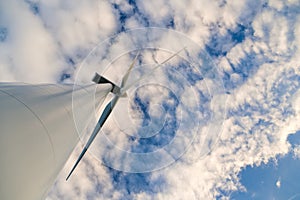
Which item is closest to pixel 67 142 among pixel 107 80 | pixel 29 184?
pixel 29 184

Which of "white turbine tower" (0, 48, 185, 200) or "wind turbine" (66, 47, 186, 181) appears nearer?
"white turbine tower" (0, 48, 185, 200)

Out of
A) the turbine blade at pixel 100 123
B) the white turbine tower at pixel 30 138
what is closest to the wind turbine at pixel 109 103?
the turbine blade at pixel 100 123

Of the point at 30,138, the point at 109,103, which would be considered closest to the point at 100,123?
the point at 109,103

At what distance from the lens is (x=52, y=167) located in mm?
8609

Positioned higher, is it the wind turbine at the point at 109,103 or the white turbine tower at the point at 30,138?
the wind turbine at the point at 109,103

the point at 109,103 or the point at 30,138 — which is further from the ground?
the point at 109,103

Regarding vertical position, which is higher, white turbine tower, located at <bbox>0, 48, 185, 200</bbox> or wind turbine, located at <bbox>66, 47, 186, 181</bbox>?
wind turbine, located at <bbox>66, 47, 186, 181</bbox>

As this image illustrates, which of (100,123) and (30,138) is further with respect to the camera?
(100,123)

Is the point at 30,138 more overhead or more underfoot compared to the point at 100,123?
more underfoot

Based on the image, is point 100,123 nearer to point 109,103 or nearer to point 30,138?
point 109,103

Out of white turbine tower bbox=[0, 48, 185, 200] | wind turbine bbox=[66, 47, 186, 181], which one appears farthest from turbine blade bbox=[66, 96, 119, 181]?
white turbine tower bbox=[0, 48, 185, 200]

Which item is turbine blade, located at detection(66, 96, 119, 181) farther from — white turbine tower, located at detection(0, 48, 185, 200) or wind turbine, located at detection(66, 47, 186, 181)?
white turbine tower, located at detection(0, 48, 185, 200)

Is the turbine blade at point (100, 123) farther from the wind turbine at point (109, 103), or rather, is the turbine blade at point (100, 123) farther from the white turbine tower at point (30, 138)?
the white turbine tower at point (30, 138)

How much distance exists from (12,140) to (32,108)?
1.72 metres
